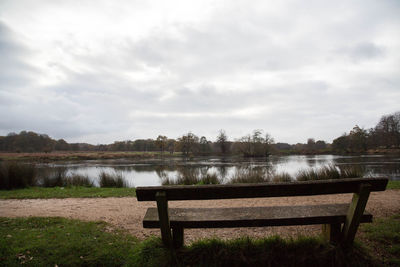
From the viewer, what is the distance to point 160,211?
2393 millimetres

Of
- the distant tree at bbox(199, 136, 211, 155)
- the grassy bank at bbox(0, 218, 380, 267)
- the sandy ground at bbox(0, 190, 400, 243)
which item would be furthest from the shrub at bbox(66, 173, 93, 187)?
the distant tree at bbox(199, 136, 211, 155)

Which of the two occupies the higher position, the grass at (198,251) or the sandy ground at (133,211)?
the grass at (198,251)

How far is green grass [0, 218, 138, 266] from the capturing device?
9.77ft

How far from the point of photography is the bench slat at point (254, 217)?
2635 mm

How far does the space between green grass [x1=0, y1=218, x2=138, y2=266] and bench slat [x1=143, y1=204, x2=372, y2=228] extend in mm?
938

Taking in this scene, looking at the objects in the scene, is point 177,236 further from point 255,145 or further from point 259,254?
point 255,145

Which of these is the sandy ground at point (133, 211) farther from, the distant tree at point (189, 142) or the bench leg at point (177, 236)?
the distant tree at point (189, 142)

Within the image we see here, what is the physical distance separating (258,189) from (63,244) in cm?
311

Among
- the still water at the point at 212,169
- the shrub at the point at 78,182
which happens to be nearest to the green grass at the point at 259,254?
the still water at the point at 212,169

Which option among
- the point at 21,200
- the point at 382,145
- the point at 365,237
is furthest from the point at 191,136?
the point at 365,237

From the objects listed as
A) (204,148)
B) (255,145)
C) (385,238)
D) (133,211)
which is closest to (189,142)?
(204,148)

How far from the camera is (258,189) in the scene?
7.39 feet

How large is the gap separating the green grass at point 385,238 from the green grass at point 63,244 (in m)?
3.34

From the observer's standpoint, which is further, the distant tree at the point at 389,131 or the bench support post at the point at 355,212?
the distant tree at the point at 389,131
